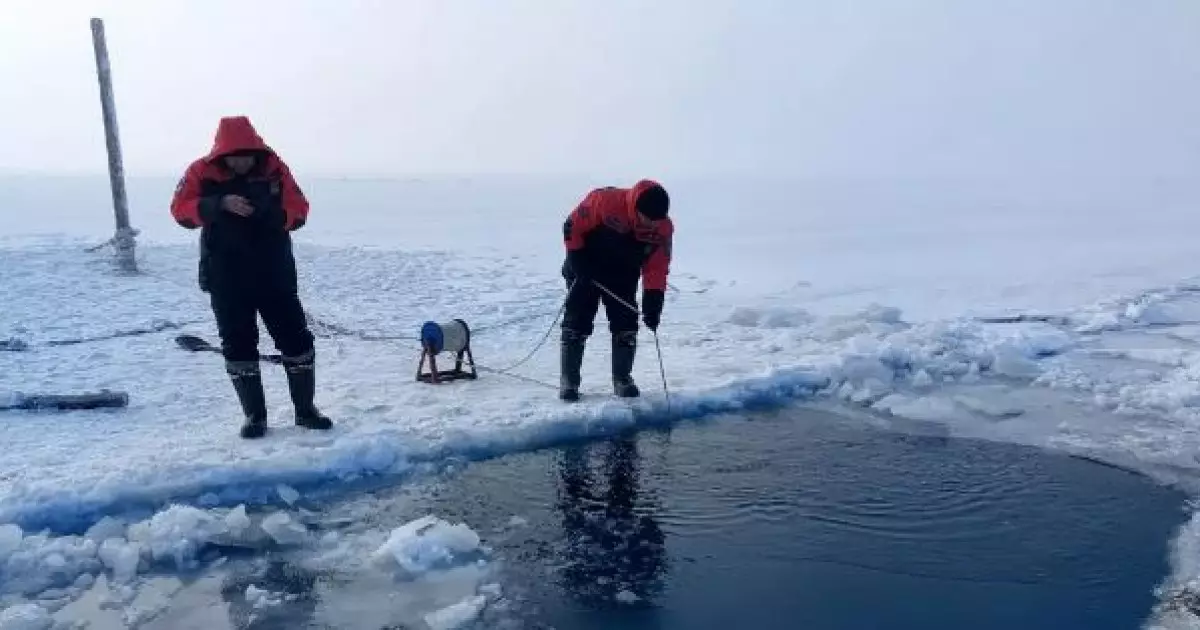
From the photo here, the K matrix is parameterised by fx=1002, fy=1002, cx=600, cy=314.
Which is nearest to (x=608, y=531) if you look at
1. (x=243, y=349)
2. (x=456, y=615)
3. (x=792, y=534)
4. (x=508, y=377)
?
(x=792, y=534)

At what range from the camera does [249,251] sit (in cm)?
588

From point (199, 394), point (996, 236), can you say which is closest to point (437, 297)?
point (199, 394)

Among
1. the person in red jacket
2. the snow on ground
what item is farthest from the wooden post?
the person in red jacket

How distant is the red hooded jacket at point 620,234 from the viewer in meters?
6.64

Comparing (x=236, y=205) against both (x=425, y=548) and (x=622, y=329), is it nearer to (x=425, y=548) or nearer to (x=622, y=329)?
(x=425, y=548)

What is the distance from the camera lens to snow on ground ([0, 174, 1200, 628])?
17.5 feet

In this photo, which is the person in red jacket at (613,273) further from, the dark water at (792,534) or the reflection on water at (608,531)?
the reflection on water at (608,531)

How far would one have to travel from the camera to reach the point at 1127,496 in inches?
209

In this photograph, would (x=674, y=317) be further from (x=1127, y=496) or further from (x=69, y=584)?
(x=69, y=584)

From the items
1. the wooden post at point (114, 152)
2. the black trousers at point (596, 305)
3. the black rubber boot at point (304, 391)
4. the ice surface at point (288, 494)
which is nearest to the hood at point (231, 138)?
the black rubber boot at point (304, 391)

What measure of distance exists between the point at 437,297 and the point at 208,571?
8224 millimetres

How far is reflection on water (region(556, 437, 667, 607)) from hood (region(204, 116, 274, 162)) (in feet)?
8.39

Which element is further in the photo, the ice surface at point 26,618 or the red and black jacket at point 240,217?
the red and black jacket at point 240,217

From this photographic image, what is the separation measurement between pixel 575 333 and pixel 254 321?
2131 mm
